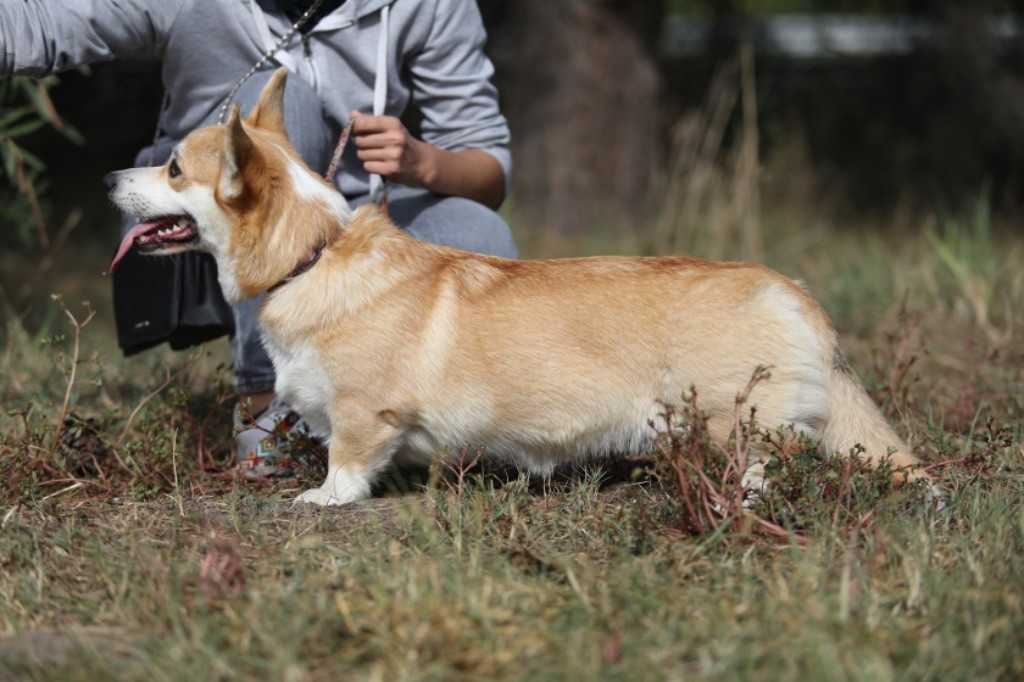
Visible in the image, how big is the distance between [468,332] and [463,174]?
31.1 inches

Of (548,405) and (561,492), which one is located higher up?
(548,405)

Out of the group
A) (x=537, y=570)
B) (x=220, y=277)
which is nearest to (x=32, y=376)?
(x=220, y=277)

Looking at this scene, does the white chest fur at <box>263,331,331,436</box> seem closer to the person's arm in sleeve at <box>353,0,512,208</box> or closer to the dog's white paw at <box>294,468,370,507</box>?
the dog's white paw at <box>294,468,370,507</box>

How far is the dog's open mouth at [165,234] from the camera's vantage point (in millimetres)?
2555

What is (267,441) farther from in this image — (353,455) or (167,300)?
(167,300)

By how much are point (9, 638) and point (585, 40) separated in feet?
16.8

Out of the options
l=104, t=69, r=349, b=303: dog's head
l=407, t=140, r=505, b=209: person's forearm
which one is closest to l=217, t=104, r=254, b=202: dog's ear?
l=104, t=69, r=349, b=303: dog's head

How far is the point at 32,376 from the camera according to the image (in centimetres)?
348

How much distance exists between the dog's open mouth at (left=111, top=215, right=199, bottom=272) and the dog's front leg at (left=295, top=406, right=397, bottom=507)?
0.57m

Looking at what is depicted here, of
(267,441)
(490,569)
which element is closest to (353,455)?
(267,441)

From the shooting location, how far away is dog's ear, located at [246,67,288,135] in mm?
2666

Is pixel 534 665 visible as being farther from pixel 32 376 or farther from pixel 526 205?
pixel 526 205

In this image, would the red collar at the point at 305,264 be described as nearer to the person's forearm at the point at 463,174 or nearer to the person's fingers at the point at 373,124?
the person's fingers at the point at 373,124

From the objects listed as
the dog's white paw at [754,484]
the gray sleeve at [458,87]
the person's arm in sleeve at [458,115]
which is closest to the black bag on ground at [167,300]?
the person's arm in sleeve at [458,115]
